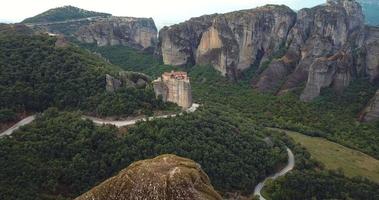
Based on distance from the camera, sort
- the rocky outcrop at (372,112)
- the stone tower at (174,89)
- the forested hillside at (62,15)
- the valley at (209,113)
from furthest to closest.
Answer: the forested hillside at (62,15) → the rocky outcrop at (372,112) → the stone tower at (174,89) → the valley at (209,113)

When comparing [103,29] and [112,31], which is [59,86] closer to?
[103,29]

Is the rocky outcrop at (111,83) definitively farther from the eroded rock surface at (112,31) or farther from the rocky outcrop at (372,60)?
the eroded rock surface at (112,31)

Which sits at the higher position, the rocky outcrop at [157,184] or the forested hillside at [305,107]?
the rocky outcrop at [157,184]

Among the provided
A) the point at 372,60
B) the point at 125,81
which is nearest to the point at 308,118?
the point at 372,60

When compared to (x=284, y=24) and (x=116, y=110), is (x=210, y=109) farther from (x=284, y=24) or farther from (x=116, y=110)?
(x=284, y=24)

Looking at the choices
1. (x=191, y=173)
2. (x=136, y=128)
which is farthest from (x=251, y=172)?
(x=191, y=173)

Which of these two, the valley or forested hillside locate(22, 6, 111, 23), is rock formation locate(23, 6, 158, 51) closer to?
forested hillside locate(22, 6, 111, 23)

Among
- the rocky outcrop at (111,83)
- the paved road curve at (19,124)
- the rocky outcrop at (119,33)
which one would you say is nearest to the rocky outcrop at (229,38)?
the rocky outcrop at (119,33)
